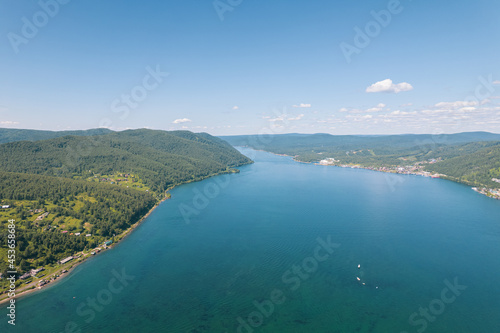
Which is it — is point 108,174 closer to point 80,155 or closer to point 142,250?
point 80,155

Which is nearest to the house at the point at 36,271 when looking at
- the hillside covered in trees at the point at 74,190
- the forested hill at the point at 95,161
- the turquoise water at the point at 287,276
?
the hillside covered in trees at the point at 74,190

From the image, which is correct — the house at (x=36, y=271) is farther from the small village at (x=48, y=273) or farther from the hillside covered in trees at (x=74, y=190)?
the hillside covered in trees at (x=74, y=190)

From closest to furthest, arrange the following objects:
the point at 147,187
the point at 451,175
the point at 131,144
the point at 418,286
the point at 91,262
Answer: the point at 418,286, the point at 91,262, the point at 147,187, the point at 451,175, the point at 131,144

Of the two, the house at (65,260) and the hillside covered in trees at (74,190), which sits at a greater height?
the hillside covered in trees at (74,190)

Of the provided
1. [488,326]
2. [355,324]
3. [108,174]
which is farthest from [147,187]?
[488,326]

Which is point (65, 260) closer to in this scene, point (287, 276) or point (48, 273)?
point (48, 273)

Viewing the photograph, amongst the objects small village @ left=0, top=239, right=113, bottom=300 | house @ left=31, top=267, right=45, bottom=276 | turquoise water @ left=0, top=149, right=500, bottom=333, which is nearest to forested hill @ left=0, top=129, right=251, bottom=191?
turquoise water @ left=0, top=149, right=500, bottom=333
